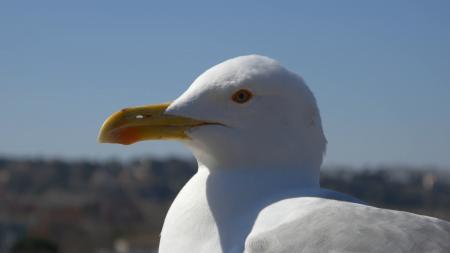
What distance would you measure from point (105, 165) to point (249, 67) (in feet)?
323

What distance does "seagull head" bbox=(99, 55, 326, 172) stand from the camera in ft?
11.1

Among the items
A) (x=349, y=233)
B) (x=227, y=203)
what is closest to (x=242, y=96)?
(x=227, y=203)

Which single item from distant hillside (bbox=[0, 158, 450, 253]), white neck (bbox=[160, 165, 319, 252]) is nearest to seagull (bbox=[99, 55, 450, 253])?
white neck (bbox=[160, 165, 319, 252])

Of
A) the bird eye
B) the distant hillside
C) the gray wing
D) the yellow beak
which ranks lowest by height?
the distant hillside

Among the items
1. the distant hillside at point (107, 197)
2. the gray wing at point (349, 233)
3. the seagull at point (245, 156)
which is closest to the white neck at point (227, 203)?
the seagull at point (245, 156)

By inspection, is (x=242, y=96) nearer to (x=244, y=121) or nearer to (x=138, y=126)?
(x=244, y=121)

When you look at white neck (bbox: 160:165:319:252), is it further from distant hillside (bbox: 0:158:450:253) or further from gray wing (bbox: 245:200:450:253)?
distant hillside (bbox: 0:158:450:253)

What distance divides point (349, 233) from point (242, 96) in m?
0.75

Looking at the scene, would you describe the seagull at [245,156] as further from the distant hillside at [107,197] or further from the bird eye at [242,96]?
the distant hillside at [107,197]

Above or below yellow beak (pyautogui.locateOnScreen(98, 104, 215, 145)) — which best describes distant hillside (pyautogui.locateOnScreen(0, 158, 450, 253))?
below

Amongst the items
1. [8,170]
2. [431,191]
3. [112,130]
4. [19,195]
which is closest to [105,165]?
[8,170]

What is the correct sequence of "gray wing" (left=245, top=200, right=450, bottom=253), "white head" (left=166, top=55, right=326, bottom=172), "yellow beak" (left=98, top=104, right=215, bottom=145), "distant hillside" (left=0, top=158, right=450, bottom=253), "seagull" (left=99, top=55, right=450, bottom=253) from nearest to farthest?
"gray wing" (left=245, top=200, right=450, bottom=253), "seagull" (left=99, top=55, right=450, bottom=253), "white head" (left=166, top=55, right=326, bottom=172), "yellow beak" (left=98, top=104, right=215, bottom=145), "distant hillside" (left=0, top=158, right=450, bottom=253)

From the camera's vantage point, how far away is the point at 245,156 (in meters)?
3.39

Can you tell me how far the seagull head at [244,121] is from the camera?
3.38 m
